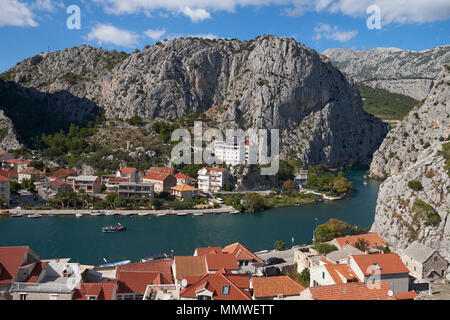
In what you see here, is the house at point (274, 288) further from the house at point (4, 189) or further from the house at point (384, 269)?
the house at point (4, 189)

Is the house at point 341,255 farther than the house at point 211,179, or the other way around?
the house at point 211,179

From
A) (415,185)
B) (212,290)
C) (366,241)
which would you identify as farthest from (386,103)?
(212,290)

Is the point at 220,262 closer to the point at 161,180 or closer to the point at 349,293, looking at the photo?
the point at 349,293

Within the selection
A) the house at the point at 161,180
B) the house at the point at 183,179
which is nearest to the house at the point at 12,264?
the house at the point at 161,180

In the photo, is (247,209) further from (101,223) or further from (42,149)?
(42,149)

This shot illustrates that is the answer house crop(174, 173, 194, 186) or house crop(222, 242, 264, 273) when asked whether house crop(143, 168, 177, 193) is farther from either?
house crop(222, 242, 264, 273)
